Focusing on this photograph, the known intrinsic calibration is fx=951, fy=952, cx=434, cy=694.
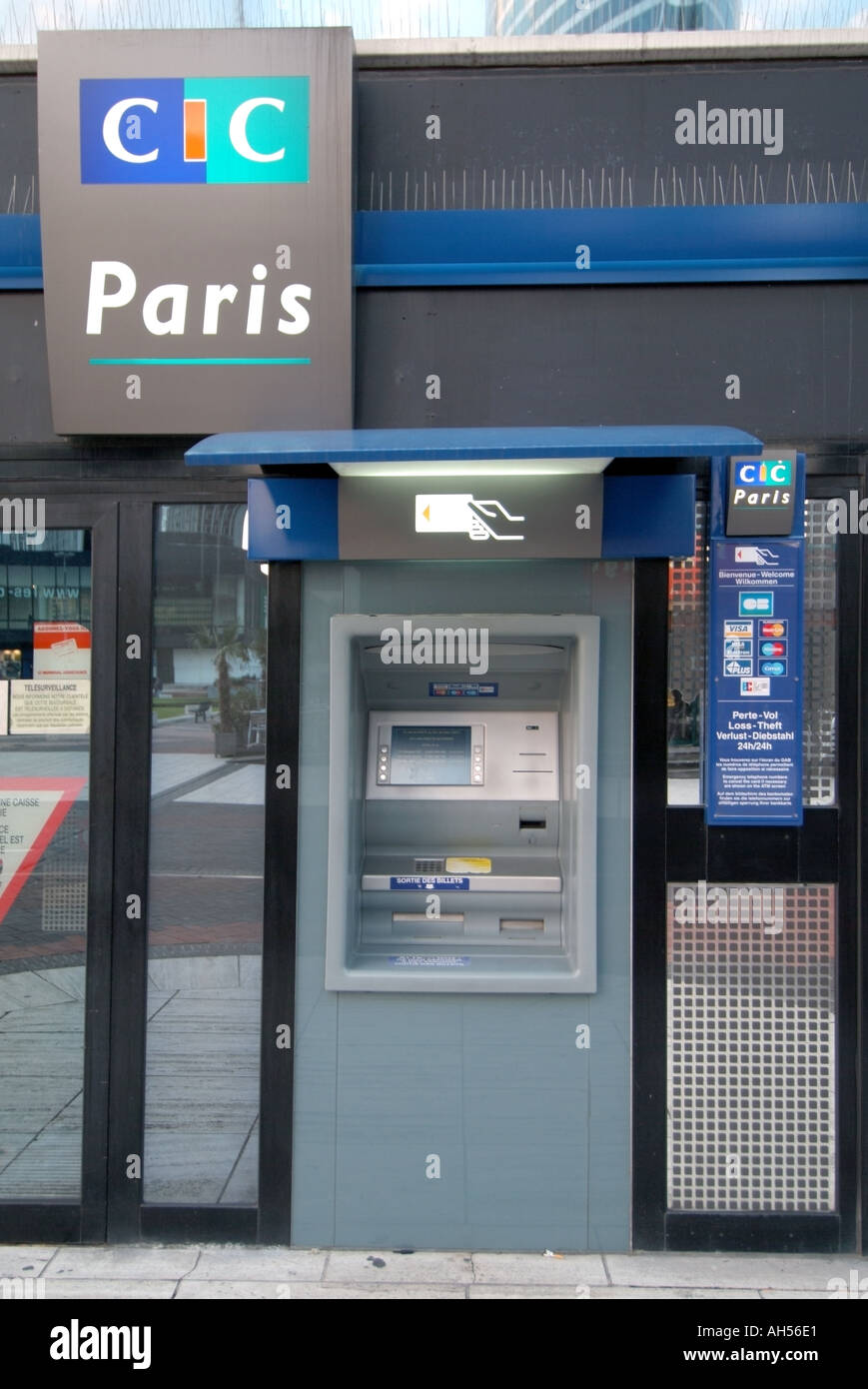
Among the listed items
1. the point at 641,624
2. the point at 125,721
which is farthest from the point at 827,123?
the point at 125,721

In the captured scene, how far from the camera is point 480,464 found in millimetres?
3092

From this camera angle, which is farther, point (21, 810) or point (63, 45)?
point (21, 810)

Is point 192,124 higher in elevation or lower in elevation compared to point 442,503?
higher

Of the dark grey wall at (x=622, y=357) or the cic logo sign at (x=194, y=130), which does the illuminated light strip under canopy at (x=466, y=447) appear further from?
the cic logo sign at (x=194, y=130)

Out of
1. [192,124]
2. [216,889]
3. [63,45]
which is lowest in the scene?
[216,889]

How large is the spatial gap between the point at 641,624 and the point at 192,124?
2340 mm

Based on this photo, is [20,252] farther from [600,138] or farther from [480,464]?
[600,138]

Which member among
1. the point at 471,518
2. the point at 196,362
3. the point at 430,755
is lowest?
the point at 430,755

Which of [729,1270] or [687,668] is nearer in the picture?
[729,1270]

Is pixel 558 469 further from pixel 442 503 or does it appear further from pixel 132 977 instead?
pixel 132 977

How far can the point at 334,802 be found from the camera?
331 centimetres

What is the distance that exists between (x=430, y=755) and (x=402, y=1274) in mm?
1738

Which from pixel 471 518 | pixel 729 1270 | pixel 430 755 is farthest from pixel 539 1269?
pixel 471 518

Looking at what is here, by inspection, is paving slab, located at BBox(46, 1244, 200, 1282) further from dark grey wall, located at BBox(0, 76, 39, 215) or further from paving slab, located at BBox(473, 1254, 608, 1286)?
dark grey wall, located at BBox(0, 76, 39, 215)
